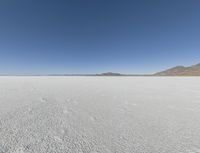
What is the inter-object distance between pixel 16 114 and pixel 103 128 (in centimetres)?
244

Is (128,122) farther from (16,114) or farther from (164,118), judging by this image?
(16,114)

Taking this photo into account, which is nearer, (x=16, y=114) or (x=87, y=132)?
(x=87, y=132)

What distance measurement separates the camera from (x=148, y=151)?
1717mm

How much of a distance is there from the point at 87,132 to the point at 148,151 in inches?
44.3

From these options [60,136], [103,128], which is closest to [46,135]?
[60,136]

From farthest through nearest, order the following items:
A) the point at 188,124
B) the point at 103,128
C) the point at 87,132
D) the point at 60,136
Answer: the point at 188,124
the point at 103,128
the point at 87,132
the point at 60,136

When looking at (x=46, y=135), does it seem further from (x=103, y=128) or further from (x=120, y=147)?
(x=120, y=147)

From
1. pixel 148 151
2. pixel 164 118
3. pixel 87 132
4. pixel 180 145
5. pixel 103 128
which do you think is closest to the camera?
pixel 148 151

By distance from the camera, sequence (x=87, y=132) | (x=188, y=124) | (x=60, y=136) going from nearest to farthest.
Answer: (x=60, y=136) < (x=87, y=132) < (x=188, y=124)

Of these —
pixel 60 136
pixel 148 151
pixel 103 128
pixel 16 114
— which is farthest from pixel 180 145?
pixel 16 114

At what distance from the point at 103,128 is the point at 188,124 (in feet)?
6.35

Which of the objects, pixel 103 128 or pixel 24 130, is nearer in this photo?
pixel 24 130

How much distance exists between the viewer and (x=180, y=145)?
186cm

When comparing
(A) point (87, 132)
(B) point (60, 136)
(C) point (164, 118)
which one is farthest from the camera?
(C) point (164, 118)
